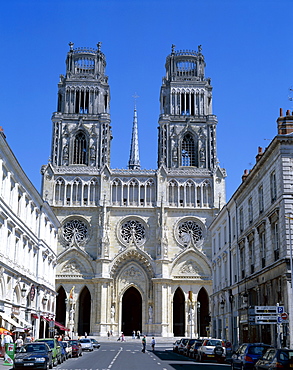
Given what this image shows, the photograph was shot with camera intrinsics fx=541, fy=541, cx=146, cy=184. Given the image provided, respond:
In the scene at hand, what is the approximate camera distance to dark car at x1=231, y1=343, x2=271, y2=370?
21.8 metres

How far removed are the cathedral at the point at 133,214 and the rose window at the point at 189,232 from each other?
129mm

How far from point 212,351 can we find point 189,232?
126 feet

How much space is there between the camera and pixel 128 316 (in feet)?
249

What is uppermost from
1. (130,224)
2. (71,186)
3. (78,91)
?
(78,91)

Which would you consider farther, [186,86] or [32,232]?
[186,86]

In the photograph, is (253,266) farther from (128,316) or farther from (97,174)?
(128,316)

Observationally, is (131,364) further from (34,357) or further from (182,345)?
(182,345)

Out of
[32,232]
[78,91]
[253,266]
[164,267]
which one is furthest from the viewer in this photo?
[78,91]

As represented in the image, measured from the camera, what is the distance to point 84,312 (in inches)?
2854

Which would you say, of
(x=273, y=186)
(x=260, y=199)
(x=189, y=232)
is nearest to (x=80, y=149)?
(x=189, y=232)

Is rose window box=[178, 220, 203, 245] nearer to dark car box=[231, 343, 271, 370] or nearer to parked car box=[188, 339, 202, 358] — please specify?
parked car box=[188, 339, 202, 358]

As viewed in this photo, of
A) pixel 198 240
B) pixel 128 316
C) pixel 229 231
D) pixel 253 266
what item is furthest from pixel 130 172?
pixel 253 266

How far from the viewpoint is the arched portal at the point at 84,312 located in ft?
227

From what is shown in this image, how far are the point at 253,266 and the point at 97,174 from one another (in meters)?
37.5
